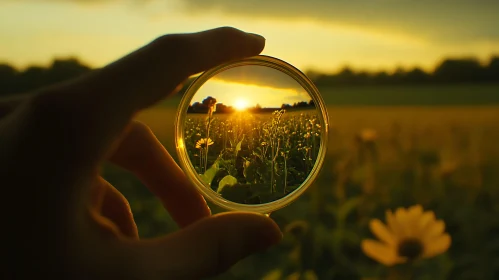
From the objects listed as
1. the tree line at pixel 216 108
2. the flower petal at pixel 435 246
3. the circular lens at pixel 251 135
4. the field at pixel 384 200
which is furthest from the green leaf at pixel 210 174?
the field at pixel 384 200

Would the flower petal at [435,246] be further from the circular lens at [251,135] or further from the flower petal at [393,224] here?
the circular lens at [251,135]

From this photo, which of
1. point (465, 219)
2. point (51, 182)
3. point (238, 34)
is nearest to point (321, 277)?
point (465, 219)

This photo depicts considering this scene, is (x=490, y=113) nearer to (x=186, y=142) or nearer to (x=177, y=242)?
(x=186, y=142)

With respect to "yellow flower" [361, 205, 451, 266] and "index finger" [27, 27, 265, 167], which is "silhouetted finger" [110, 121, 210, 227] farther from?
"yellow flower" [361, 205, 451, 266]

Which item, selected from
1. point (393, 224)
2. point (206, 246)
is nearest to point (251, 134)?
point (206, 246)

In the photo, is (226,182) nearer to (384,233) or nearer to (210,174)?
(210,174)

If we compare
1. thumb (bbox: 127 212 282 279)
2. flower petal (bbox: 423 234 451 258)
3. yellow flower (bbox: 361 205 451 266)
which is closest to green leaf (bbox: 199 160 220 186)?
thumb (bbox: 127 212 282 279)
